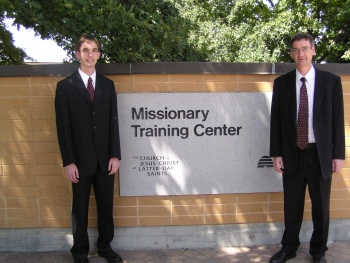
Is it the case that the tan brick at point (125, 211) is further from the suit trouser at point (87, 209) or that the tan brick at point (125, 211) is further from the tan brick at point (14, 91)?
the tan brick at point (14, 91)

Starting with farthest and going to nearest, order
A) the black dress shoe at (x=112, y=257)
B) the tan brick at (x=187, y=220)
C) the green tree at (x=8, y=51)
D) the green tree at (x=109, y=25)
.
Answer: the green tree at (x=8, y=51), the tan brick at (x=187, y=220), the green tree at (x=109, y=25), the black dress shoe at (x=112, y=257)

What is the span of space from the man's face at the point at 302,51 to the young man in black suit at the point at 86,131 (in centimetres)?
171

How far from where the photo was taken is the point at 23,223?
13.1 ft

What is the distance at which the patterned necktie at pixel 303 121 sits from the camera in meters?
3.39

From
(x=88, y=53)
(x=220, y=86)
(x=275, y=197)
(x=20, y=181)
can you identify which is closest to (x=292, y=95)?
(x=220, y=86)

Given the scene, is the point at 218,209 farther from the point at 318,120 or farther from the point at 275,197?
the point at 318,120

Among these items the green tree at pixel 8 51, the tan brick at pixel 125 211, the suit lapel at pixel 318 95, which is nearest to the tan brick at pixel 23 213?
the tan brick at pixel 125 211

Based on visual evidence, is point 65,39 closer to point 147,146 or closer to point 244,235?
point 147,146

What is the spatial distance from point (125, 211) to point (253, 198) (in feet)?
4.51

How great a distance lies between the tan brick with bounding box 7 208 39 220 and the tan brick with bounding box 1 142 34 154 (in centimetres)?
62

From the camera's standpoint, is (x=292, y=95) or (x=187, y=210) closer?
(x=292, y=95)

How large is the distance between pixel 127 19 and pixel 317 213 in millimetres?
2662

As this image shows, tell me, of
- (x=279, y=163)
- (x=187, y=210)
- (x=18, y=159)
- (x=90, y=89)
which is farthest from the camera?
(x=187, y=210)

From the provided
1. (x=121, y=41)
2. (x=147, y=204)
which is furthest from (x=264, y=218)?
(x=121, y=41)
